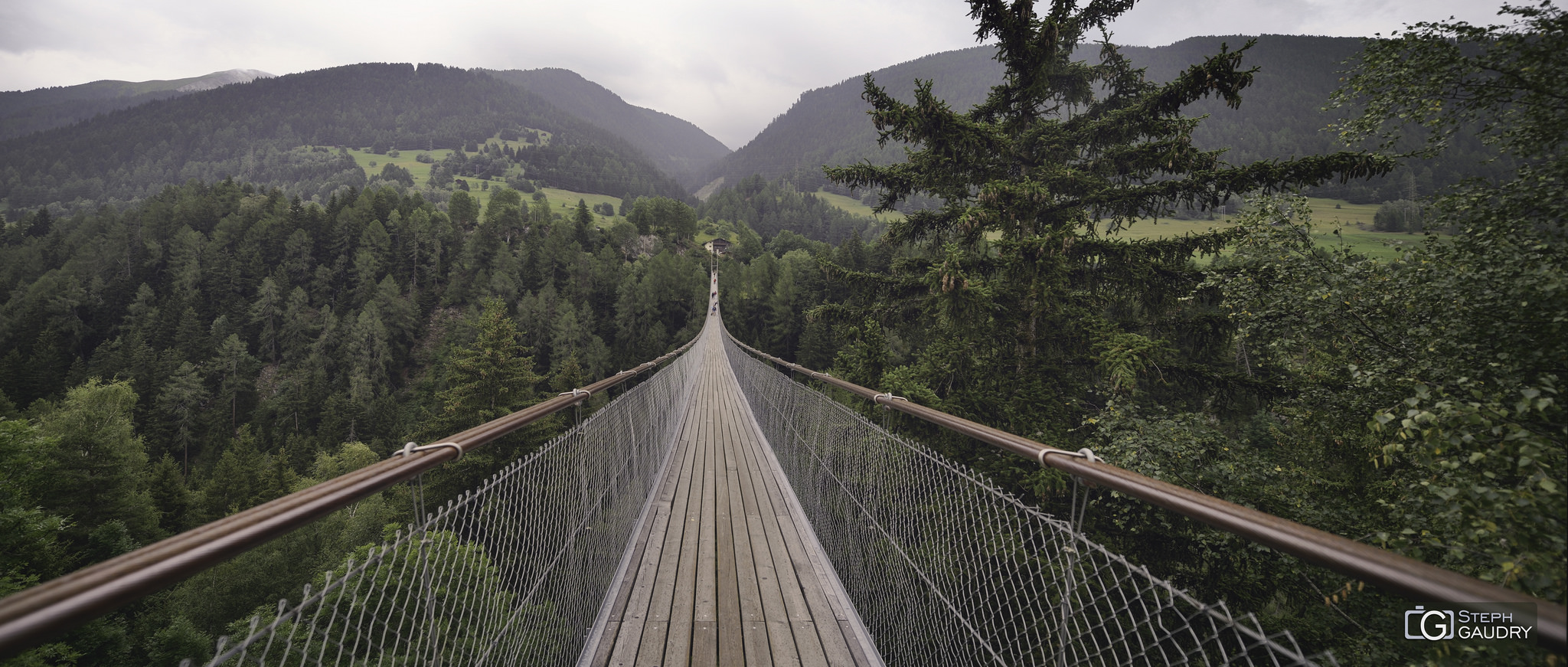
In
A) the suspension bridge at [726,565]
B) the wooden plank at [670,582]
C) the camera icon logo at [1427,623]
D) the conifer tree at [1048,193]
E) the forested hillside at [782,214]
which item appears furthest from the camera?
the forested hillside at [782,214]

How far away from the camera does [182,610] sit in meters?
13.5

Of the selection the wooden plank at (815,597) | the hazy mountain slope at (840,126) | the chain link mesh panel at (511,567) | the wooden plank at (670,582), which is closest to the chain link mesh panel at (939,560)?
the wooden plank at (815,597)

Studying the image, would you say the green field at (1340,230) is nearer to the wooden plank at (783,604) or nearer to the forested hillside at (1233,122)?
the forested hillside at (1233,122)

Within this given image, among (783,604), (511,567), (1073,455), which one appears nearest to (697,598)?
(783,604)

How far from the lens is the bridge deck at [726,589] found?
236 cm

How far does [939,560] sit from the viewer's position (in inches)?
91.7

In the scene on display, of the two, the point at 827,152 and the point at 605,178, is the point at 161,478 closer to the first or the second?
the point at 605,178

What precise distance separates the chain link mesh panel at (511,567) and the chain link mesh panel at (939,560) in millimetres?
1321

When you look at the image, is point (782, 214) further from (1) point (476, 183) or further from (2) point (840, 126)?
(2) point (840, 126)

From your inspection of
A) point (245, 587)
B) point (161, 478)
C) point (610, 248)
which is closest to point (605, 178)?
point (610, 248)

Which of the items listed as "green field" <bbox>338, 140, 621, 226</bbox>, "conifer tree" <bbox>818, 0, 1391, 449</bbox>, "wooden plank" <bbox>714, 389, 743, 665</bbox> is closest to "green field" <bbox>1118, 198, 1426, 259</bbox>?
"conifer tree" <bbox>818, 0, 1391, 449</bbox>

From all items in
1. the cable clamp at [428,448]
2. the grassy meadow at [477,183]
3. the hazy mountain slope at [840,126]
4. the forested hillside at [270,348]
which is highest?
the hazy mountain slope at [840,126]

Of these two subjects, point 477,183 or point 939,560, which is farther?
point 477,183

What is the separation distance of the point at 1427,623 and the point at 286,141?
20384 centimetres
